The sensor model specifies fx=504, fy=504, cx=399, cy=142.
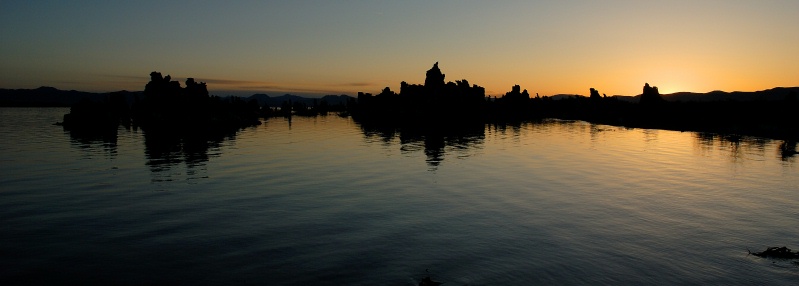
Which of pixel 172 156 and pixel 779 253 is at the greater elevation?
pixel 172 156

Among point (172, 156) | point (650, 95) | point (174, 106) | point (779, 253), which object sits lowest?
point (779, 253)

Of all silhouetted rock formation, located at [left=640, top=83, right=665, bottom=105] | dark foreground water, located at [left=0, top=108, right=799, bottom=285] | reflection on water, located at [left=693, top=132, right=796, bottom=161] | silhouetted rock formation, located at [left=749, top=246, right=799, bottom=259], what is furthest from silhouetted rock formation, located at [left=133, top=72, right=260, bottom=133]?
silhouetted rock formation, located at [left=749, top=246, right=799, bottom=259]

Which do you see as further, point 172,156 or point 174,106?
point 174,106

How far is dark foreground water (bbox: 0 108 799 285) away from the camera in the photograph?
16000mm

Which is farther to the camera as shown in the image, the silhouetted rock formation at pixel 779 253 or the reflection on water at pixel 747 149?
the reflection on water at pixel 747 149

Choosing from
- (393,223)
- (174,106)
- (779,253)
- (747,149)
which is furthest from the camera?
(174,106)

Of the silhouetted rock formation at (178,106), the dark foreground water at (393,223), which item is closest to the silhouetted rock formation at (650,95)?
the dark foreground water at (393,223)

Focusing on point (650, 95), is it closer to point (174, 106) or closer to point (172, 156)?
point (174, 106)

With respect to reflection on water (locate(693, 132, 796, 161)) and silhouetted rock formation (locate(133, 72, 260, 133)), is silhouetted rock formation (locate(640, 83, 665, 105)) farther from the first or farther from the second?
silhouetted rock formation (locate(133, 72, 260, 133))

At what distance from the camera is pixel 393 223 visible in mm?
22828

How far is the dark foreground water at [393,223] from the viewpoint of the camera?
16.0 meters

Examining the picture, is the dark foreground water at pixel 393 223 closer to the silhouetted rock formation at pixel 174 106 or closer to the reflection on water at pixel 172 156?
the reflection on water at pixel 172 156

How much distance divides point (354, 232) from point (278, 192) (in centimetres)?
1179

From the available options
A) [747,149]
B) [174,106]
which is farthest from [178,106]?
[747,149]
